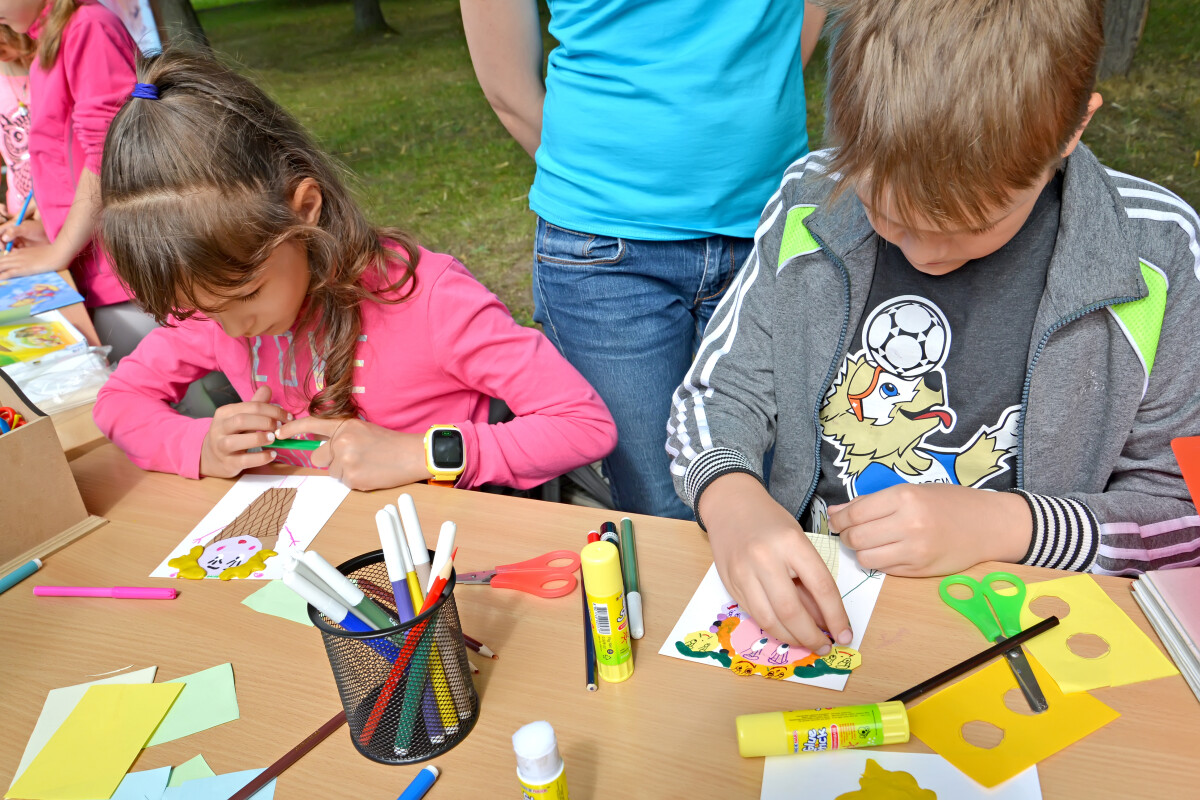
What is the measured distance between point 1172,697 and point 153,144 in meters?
1.31

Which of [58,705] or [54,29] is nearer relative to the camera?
[58,705]

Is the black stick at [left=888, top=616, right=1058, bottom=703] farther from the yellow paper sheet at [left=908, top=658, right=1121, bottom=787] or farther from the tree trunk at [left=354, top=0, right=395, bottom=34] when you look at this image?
the tree trunk at [left=354, top=0, right=395, bottom=34]

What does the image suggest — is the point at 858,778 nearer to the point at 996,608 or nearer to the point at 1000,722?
the point at 1000,722

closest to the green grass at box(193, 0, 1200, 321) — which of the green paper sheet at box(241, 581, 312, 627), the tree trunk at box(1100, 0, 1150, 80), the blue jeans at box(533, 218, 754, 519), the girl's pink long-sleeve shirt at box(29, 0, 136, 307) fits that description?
the tree trunk at box(1100, 0, 1150, 80)

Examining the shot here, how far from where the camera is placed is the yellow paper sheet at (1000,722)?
0.72 m

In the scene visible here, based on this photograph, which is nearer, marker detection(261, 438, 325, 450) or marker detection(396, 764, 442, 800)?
marker detection(396, 764, 442, 800)

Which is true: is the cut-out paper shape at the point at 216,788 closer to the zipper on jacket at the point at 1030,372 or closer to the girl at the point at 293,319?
the girl at the point at 293,319

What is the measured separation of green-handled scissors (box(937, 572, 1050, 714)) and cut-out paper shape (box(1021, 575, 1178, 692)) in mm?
12

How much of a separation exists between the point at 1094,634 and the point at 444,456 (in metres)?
0.82

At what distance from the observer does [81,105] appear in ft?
6.64

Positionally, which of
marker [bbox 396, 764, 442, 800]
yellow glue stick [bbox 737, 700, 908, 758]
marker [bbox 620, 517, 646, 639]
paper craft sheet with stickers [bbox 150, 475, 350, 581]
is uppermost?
yellow glue stick [bbox 737, 700, 908, 758]

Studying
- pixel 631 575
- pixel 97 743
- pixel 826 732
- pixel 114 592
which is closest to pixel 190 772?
pixel 97 743

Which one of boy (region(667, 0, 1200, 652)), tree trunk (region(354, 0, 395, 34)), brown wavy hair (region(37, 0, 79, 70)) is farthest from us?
tree trunk (region(354, 0, 395, 34))

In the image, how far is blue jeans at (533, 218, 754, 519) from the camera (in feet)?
4.83
